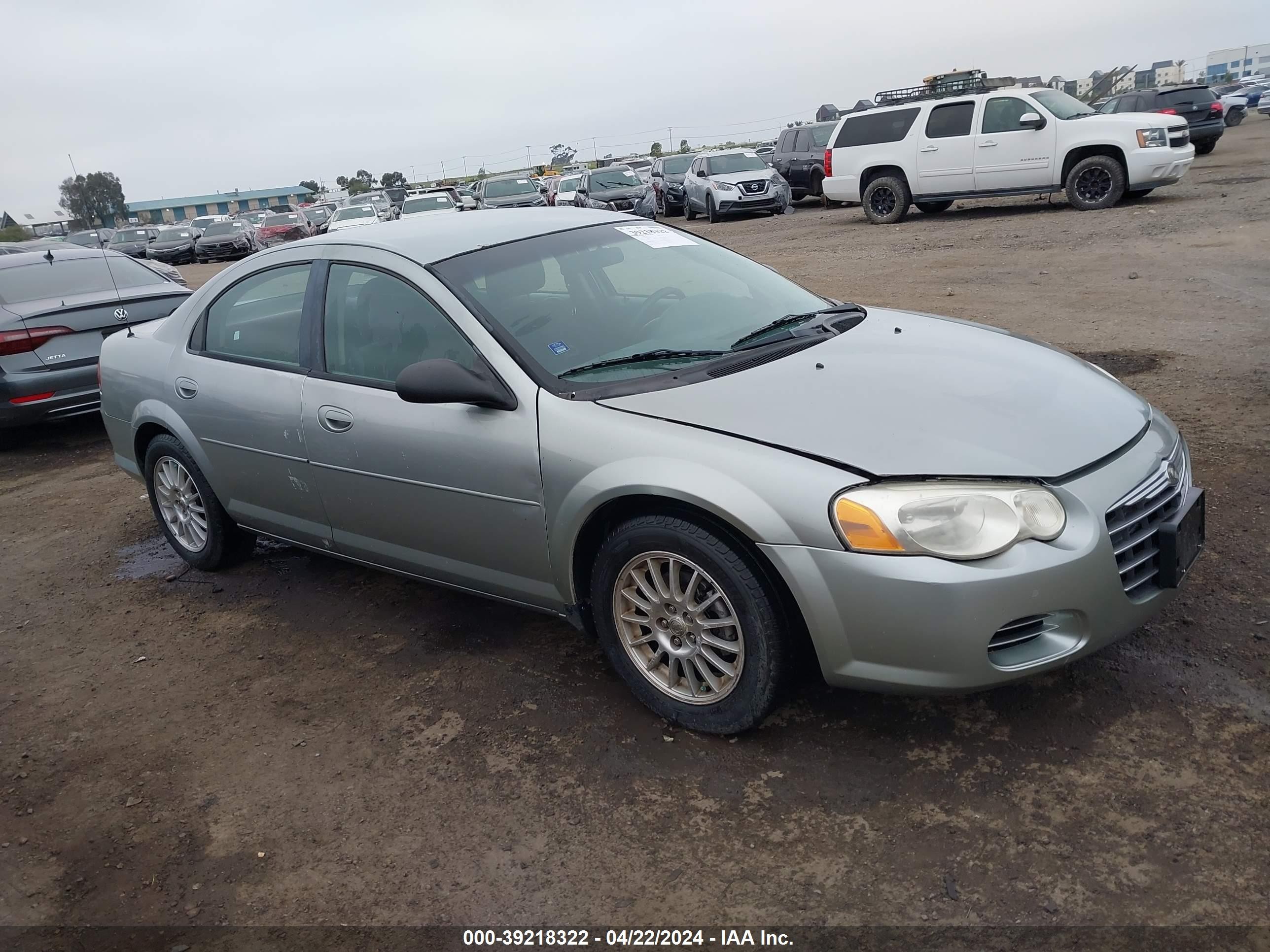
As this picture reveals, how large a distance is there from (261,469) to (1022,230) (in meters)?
12.5

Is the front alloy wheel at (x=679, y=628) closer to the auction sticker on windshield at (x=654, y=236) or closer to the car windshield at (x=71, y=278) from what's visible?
the auction sticker on windshield at (x=654, y=236)

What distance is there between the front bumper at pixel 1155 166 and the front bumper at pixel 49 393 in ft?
44.8

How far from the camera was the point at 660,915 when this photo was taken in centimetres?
250

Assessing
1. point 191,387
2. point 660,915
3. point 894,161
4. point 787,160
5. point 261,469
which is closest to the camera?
point 660,915

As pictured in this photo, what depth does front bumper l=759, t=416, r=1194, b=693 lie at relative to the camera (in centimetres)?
266

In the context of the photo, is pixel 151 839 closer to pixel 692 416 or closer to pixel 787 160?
pixel 692 416

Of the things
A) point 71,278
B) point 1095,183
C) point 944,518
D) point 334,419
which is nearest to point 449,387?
point 334,419

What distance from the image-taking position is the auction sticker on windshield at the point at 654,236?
14.0ft

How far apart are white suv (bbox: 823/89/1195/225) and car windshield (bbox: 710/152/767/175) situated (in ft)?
15.7

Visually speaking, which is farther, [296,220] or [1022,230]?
[296,220]

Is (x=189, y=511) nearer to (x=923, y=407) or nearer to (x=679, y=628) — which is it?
(x=679, y=628)

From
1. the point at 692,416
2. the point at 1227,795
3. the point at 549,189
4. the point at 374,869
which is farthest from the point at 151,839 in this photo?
the point at 549,189

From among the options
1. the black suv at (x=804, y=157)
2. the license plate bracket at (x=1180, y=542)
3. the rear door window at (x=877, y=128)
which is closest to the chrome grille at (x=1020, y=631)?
the license plate bracket at (x=1180, y=542)

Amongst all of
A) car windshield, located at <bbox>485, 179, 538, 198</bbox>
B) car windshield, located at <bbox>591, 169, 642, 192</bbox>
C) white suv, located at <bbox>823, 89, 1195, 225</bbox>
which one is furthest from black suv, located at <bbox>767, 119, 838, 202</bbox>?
car windshield, located at <bbox>485, 179, 538, 198</bbox>
